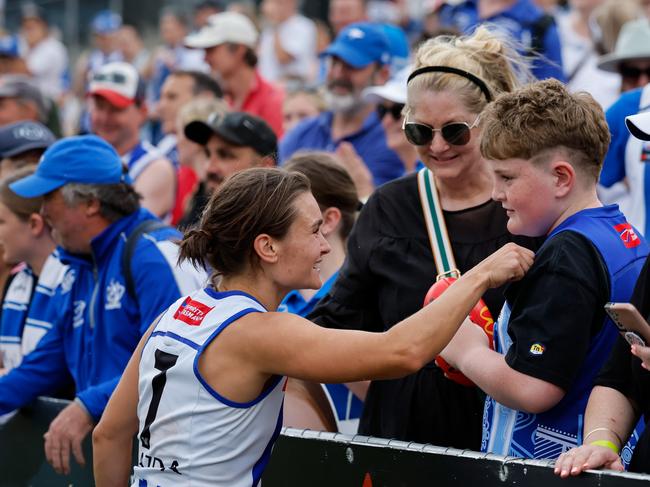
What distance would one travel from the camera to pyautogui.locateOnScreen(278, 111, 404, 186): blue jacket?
7.72 meters

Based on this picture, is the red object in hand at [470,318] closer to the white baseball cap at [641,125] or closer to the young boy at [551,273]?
the young boy at [551,273]

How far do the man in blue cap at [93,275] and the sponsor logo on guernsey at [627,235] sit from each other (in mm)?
2288

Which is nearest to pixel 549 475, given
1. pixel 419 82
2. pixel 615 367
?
pixel 615 367

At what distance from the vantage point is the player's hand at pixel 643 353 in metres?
2.97

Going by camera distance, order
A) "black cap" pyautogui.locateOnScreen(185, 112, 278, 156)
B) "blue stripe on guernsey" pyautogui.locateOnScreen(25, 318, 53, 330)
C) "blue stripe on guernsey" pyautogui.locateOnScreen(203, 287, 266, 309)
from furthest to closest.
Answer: "black cap" pyautogui.locateOnScreen(185, 112, 278, 156)
"blue stripe on guernsey" pyautogui.locateOnScreen(25, 318, 53, 330)
"blue stripe on guernsey" pyautogui.locateOnScreen(203, 287, 266, 309)

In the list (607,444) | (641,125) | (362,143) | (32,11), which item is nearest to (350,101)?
(362,143)

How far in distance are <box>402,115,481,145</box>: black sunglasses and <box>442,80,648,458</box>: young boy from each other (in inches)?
18.0

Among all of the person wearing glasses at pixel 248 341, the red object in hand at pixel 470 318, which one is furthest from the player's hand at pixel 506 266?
the red object in hand at pixel 470 318

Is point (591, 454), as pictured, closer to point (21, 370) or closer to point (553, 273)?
point (553, 273)

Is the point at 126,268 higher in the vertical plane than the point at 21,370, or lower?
higher

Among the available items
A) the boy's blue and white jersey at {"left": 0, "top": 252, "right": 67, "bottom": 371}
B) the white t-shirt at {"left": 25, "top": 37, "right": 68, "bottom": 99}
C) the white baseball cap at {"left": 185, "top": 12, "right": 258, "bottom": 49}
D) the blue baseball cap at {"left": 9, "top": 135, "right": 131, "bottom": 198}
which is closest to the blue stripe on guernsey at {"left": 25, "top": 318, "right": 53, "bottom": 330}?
the boy's blue and white jersey at {"left": 0, "top": 252, "right": 67, "bottom": 371}

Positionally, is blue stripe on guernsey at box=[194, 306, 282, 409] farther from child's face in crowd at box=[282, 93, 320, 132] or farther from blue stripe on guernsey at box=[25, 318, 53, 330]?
child's face in crowd at box=[282, 93, 320, 132]

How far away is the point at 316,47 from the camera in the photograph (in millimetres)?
13242

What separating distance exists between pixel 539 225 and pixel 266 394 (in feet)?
3.25
